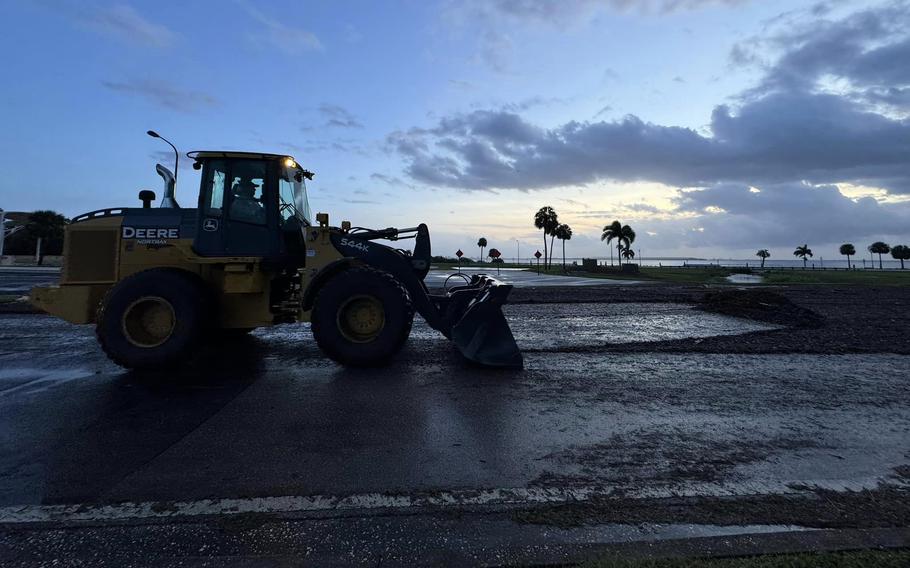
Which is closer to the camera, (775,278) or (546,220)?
(775,278)

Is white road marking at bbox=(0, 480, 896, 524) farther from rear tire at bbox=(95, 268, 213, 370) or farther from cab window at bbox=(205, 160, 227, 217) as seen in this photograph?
cab window at bbox=(205, 160, 227, 217)

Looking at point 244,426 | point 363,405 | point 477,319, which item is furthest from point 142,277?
point 477,319

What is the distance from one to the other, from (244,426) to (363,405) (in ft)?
3.64

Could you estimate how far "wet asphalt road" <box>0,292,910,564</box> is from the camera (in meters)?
2.97

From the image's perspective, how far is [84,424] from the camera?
406 cm

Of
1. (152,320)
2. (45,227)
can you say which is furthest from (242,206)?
(45,227)

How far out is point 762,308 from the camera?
496 inches

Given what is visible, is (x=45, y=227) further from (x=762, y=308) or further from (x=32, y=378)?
(x=762, y=308)

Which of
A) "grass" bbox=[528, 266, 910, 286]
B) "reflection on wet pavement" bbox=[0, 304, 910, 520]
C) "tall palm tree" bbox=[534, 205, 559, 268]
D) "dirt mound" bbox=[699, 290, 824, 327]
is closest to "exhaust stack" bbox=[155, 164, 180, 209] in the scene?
"reflection on wet pavement" bbox=[0, 304, 910, 520]

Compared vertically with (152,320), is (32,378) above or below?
below

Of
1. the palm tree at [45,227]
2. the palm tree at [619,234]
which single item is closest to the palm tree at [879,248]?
the palm tree at [619,234]

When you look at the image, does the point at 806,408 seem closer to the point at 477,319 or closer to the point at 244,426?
the point at 477,319

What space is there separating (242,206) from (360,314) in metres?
2.31

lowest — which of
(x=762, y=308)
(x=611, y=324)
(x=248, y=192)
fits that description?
(x=611, y=324)
